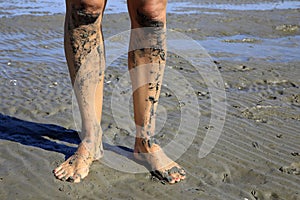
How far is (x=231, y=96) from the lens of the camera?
418cm

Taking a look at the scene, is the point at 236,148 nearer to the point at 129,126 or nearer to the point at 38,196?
the point at 129,126

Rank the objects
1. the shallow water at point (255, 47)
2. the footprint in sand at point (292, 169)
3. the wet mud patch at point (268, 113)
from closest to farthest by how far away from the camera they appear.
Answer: the footprint in sand at point (292, 169) → the wet mud patch at point (268, 113) → the shallow water at point (255, 47)

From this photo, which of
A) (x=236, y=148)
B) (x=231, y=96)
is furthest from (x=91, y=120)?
(x=231, y=96)

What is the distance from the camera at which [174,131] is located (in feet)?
10.7

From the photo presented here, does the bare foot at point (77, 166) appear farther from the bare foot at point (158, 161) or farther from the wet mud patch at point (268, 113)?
the wet mud patch at point (268, 113)

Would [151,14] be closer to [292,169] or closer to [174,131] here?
[174,131]

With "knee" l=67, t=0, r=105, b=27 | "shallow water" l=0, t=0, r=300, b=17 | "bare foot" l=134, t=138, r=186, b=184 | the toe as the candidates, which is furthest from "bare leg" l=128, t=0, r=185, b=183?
"shallow water" l=0, t=0, r=300, b=17

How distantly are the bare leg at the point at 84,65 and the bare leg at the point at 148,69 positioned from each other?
0.22 m

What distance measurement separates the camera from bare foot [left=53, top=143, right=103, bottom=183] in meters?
2.47

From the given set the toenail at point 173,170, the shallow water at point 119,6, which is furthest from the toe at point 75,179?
the shallow water at point 119,6

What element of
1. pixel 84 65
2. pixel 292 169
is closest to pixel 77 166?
pixel 84 65

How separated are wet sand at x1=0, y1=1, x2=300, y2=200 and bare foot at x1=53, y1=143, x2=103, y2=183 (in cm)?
5

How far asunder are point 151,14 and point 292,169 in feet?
4.62

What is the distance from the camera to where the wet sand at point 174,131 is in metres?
2.43
